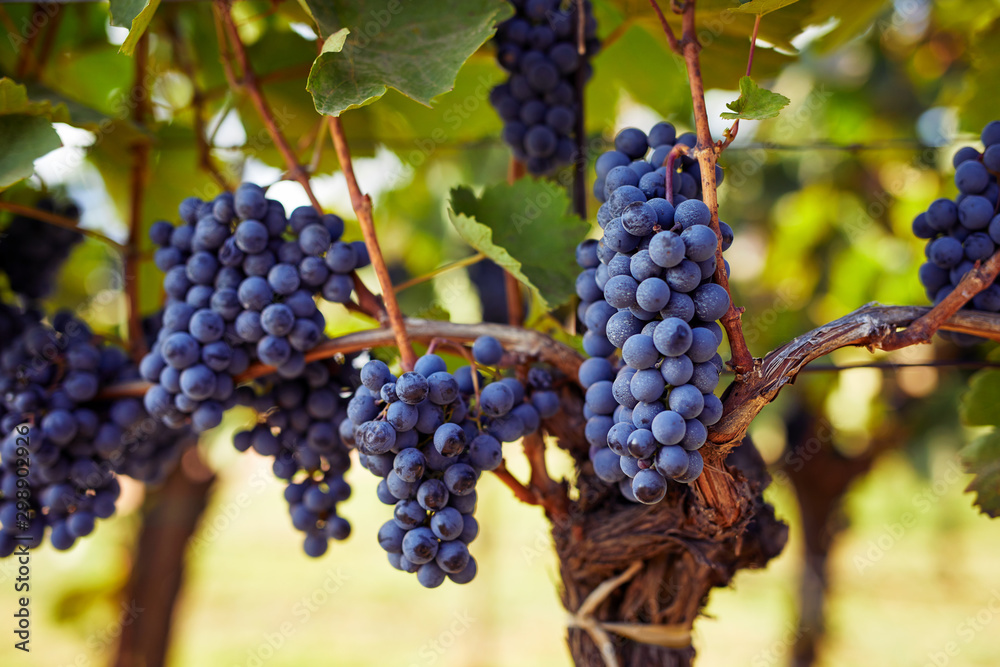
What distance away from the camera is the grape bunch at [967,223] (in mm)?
787

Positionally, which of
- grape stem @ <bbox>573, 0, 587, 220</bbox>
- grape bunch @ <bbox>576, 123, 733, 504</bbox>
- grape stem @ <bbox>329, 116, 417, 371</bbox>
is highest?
grape stem @ <bbox>573, 0, 587, 220</bbox>

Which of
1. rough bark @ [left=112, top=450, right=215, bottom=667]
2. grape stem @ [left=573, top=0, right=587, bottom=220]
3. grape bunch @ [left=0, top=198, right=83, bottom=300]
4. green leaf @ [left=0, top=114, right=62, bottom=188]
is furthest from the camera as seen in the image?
rough bark @ [left=112, top=450, right=215, bottom=667]

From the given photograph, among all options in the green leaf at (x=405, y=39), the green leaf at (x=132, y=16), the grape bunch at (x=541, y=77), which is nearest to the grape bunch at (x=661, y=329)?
the green leaf at (x=405, y=39)

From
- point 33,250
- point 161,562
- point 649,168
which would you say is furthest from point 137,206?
point 161,562

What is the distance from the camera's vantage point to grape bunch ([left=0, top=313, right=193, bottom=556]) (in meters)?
0.94

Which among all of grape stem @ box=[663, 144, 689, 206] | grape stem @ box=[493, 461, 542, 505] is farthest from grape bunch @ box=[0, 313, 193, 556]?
grape stem @ box=[663, 144, 689, 206]

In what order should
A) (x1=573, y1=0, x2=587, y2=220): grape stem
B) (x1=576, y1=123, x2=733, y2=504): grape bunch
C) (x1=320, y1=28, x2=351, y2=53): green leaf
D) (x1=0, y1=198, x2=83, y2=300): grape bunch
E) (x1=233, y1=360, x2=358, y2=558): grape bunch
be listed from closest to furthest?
(x1=576, y1=123, x2=733, y2=504): grape bunch → (x1=320, y1=28, x2=351, y2=53): green leaf → (x1=233, y1=360, x2=358, y2=558): grape bunch → (x1=573, y1=0, x2=587, y2=220): grape stem → (x1=0, y1=198, x2=83, y2=300): grape bunch

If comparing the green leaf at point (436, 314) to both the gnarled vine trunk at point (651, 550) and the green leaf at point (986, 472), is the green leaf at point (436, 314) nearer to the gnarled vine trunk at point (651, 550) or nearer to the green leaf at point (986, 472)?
the gnarled vine trunk at point (651, 550)

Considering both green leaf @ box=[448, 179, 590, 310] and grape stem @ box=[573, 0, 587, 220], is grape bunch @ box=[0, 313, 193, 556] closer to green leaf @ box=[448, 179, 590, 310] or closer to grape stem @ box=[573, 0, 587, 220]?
green leaf @ box=[448, 179, 590, 310]

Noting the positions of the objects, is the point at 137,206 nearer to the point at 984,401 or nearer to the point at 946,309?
the point at 946,309

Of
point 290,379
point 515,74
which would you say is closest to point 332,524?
point 290,379

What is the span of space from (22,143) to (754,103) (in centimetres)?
82

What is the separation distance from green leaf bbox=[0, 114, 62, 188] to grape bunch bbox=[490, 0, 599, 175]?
0.59 m

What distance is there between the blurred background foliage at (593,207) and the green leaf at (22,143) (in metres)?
0.06
